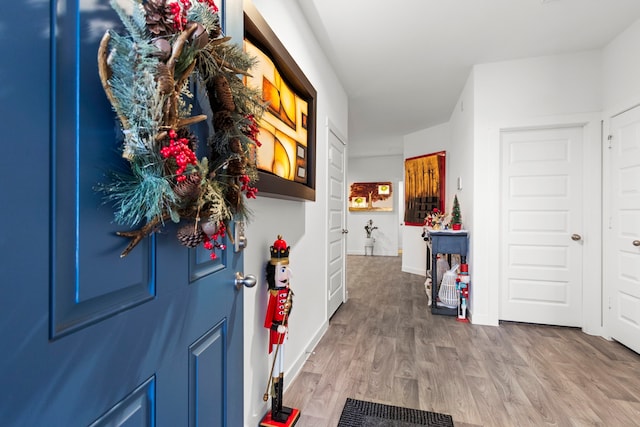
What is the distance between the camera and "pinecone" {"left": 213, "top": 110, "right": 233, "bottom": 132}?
2.70ft

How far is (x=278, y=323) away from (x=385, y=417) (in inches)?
32.3

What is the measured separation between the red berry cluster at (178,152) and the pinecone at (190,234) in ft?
0.45

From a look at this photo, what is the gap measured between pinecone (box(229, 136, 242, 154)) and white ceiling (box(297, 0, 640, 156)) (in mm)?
1977

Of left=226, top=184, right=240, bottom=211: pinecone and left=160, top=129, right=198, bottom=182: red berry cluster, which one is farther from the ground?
left=160, top=129, right=198, bottom=182: red berry cluster

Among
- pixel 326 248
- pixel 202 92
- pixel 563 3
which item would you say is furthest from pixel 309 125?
pixel 563 3

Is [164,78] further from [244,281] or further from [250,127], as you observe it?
[244,281]

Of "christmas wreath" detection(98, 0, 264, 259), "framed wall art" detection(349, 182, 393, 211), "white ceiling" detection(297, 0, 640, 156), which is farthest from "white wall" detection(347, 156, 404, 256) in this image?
"christmas wreath" detection(98, 0, 264, 259)

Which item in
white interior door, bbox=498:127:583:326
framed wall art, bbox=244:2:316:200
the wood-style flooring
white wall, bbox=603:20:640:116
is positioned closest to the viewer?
framed wall art, bbox=244:2:316:200

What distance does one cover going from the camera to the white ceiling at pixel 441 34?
233cm

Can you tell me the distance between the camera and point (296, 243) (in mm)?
2184

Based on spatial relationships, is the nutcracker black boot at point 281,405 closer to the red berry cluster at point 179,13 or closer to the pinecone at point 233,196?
the pinecone at point 233,196

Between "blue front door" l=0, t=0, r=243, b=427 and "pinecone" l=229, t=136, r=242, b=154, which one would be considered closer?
"blue front door" l=0, t=0, r=243, b=427

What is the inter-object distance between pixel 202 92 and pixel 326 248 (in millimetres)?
2295

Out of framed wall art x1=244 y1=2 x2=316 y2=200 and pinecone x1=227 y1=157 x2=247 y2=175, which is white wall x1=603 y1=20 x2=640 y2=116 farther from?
pinecone x1=227 y1=157 x2=247 y2=175
